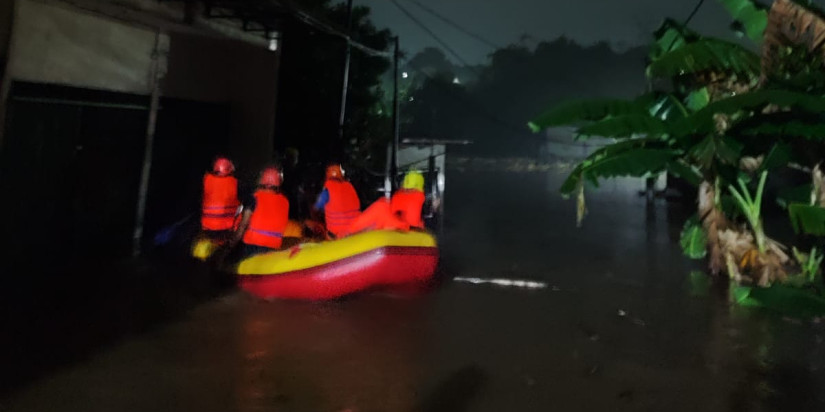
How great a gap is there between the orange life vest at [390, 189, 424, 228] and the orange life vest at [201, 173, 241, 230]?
88.1 inches

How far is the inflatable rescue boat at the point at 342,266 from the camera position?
7633 mm

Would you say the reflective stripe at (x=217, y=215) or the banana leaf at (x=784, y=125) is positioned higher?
the banana leaf at (x=784, y=125)

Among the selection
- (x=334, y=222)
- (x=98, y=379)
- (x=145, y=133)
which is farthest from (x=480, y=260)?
(x=98, y=379)

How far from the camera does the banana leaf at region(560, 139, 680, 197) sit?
840 cm

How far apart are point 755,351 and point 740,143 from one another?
2.67 m

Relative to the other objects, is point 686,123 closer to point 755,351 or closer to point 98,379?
point 755,351

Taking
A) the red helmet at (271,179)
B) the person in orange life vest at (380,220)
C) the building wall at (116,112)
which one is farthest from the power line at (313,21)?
the person in orange life vest at (380,220)

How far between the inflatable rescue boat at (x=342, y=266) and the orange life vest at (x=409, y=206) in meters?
0.29

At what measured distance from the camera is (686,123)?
25.0ft

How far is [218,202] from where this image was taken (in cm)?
877

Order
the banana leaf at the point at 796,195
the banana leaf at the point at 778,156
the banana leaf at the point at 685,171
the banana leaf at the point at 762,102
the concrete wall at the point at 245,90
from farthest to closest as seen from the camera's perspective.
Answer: the concrete wall at the point at 245,90, the banana leaf at the point at 796,195, the banana leaf at the point at 685,171, the banana leaf at the point at 778,156, the banana leaf at the point at 762,102

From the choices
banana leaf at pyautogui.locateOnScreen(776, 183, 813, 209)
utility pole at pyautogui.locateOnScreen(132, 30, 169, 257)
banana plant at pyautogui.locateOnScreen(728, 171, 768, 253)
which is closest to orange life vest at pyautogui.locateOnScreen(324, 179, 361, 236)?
utility pole at pyautogui.locateOnScreen(132, 30, 169, 257)

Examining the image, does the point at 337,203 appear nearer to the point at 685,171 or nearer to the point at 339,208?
the point at 339,208

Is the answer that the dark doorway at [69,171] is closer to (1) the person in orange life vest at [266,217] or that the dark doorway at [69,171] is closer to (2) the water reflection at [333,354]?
(1) the person in orange life vest at [266,217]
